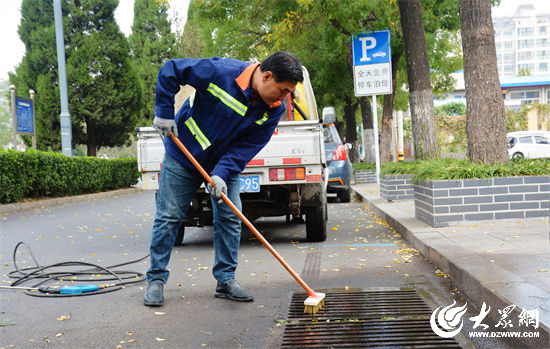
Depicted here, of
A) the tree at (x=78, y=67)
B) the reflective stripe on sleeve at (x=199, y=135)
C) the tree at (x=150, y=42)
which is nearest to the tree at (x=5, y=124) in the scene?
the tree at (x=150, y=42)

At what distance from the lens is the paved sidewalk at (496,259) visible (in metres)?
3.28

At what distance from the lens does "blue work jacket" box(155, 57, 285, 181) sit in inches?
154

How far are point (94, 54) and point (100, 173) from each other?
36.8 ft

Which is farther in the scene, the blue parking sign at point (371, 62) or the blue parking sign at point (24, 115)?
the blue parking sign at point (24, 115)

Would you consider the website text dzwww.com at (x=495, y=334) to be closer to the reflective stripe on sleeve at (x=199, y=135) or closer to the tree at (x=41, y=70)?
the reflective stripe on sleeve at (x=199, y=135)

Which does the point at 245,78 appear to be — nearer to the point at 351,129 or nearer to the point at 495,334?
the point at 495,334

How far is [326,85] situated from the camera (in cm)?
2045

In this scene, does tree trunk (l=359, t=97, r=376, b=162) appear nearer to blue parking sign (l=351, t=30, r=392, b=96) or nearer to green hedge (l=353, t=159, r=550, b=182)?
blue parking sign (l=351, t=30, r=392, b=96)

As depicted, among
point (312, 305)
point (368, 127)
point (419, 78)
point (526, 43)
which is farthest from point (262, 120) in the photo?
point (526, 43)

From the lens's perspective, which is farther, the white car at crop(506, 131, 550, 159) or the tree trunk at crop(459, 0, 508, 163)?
the white car at crop(506, 131, 550, 159)
